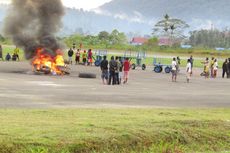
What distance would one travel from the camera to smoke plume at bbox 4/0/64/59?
118 ft

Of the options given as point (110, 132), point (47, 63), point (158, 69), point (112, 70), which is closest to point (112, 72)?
point (112, 70)

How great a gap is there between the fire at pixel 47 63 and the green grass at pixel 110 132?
17.9 meters

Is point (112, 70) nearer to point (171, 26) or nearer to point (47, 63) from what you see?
point (47, 63)

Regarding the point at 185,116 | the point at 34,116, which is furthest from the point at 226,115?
the point at 34,116

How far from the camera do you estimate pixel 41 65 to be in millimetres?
32156

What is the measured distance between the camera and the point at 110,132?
35.4ft

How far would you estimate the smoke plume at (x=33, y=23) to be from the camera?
35844 mm

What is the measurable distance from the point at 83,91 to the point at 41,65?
10.9 metres

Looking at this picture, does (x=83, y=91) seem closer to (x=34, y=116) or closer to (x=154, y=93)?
(x=154, y=93)

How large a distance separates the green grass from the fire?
17926 mm

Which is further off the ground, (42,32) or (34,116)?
(42,32)

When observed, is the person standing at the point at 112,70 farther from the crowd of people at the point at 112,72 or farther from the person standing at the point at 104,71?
the person standing at the point at 104,71

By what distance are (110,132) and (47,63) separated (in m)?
22.5

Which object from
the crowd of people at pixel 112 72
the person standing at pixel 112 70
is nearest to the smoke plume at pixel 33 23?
the crowd of people at pixel 112 72
